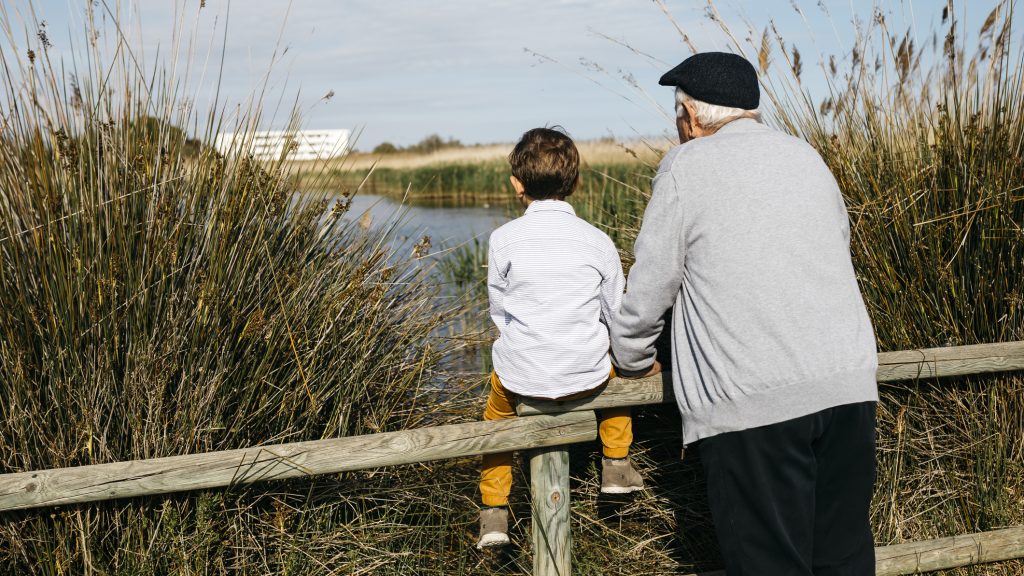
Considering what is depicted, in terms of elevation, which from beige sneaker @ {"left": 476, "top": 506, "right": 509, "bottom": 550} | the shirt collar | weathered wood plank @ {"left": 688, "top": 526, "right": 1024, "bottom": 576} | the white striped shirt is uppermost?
the shirt collar

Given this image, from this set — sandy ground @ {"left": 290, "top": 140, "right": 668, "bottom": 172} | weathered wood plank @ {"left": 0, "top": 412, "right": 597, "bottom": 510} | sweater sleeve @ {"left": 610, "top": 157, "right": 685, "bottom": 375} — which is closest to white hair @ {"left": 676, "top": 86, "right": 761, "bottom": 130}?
sweater sleeve @ {"left": 610, "top": 157, "right": 685, "bottom": 375}

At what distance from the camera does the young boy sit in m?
2.66

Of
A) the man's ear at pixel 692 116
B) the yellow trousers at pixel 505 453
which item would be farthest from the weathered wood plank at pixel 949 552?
the man's ear at pixel 692 116

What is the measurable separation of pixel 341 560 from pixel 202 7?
6.98ft

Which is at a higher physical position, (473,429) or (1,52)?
(1,52)

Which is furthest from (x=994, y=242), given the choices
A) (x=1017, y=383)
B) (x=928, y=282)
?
(x=1017, y=383)

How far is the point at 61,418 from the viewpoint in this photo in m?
2.60

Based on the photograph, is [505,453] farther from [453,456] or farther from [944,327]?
[944,327]

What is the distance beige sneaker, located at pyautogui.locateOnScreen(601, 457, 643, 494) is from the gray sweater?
2.36 feet

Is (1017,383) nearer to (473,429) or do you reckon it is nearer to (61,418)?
(473,429)

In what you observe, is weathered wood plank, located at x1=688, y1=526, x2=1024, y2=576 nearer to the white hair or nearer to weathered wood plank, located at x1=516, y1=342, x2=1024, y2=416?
weathered wood plank, located at x1=516, y1=342, x2=1024, y2=416

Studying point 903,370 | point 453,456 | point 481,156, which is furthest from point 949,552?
point 481,156

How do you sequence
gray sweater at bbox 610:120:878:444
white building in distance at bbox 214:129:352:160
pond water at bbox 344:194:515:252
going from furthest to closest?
pond water at bbox 344:194:515:252 < white building in distance at bbox 214:129:352:160 < gray sweater at bbox 610:120:878:444

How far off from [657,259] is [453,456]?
0.94m
